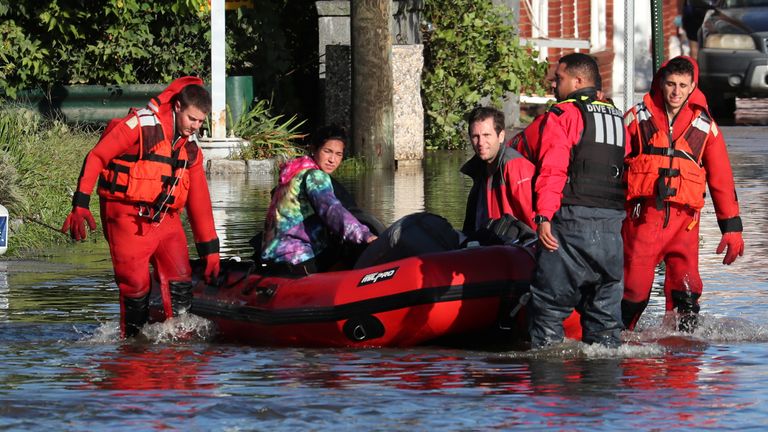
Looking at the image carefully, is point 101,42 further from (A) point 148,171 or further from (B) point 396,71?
(A) point 148,171

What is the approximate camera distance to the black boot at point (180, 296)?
9455mm

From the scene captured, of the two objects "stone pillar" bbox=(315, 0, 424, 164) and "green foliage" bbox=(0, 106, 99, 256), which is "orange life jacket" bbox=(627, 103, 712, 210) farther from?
"stone pillar" bbox=(315, 0, 424, 164)

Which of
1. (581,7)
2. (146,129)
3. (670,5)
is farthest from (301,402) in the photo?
(670,5)

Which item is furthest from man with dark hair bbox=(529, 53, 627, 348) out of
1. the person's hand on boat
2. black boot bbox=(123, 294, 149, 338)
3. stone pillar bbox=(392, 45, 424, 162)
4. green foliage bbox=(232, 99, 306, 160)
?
stone pillar bbox=(392, 45, 424, 162)

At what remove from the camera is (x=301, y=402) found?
7633 mm

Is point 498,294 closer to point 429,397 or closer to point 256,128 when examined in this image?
point 429,397

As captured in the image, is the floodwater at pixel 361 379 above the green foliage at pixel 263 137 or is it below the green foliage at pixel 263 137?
below

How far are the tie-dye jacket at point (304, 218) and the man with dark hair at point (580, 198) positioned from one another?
1348 mm

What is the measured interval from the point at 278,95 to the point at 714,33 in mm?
5875

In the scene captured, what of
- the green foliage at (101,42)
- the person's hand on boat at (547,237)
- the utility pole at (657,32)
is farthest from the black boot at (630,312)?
the green foliage at (101,42)

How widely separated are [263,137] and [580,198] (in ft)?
39.8

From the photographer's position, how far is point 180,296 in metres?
9.50

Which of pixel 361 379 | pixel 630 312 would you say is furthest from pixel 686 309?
pixel 361 379

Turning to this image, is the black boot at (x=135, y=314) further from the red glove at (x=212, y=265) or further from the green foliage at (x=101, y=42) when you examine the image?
the green foliage at (x=101, y=42)
